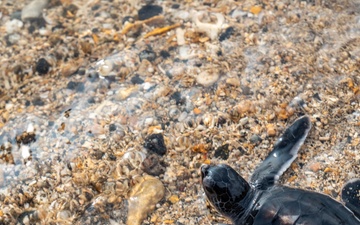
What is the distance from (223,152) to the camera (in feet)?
10.2

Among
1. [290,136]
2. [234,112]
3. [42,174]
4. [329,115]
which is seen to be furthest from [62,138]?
[329,115]

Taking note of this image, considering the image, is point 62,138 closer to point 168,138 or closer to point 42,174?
point 42,174

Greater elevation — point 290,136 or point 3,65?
point 3,65

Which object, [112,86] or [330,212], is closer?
[330,212]

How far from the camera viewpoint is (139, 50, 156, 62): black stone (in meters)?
3.62

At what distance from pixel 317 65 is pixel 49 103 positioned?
1.81 metres

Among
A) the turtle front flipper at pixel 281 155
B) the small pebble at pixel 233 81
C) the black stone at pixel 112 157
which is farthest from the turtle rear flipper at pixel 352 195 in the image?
the black stone at pixel 112 157

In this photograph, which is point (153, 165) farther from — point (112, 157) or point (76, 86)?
point (76, 86)

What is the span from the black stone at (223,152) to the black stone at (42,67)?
55.0 inches

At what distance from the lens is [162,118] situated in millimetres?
3291

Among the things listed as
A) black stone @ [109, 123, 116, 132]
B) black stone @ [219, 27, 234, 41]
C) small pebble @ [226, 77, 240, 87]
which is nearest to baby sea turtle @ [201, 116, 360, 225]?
small pebble @ [226, 77, 240, 87]

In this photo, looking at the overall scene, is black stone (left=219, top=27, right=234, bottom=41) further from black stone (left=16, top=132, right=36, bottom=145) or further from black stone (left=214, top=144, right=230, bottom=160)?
black stone (left=16, top=132, right=36, bottom=145)

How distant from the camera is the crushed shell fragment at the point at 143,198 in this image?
2.88 m

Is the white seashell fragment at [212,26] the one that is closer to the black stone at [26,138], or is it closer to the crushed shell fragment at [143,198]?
the crushed shell fragment at [143,198]
